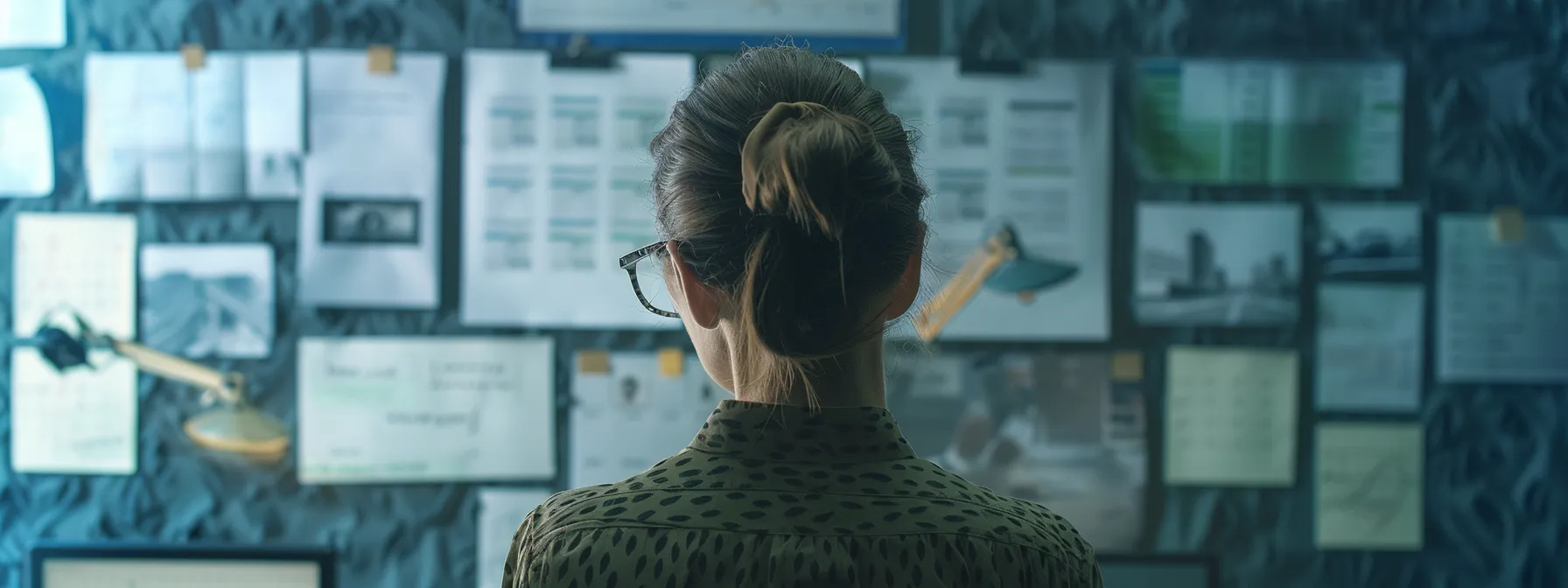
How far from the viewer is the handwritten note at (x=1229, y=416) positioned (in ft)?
4.53

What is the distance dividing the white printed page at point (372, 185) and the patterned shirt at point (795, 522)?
0.91 m

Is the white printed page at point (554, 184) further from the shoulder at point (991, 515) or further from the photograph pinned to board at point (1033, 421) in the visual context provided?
the shoulder at point (991, 515)

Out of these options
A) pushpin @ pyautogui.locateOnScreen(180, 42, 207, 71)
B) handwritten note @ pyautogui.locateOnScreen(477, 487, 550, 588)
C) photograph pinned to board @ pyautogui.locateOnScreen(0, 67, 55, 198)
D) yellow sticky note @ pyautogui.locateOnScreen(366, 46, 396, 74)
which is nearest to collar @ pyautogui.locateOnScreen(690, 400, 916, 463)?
handwritten note @ pyautogui.locateOnScreen(477, 487, 550, 588)

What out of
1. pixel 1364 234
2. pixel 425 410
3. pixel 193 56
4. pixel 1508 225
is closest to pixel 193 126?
pixel 193 56

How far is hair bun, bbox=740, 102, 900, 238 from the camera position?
0.48 meters

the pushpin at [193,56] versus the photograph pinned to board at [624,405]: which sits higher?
the pushpin at [193,56]

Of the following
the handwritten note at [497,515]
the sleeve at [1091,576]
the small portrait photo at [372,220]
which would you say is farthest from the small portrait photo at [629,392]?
the sleeve at [1091,576]

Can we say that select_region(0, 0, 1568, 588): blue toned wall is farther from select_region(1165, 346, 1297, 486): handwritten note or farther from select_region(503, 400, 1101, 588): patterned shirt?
select_region(503, 400, 1101, 588): patterned shirt

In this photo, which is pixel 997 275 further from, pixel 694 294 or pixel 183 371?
pixel 183 371

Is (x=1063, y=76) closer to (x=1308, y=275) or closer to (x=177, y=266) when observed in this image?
(x=1308, y=275)

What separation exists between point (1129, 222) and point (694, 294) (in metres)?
0.99

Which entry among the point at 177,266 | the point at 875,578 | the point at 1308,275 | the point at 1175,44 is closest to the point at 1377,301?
the point at 1308,275

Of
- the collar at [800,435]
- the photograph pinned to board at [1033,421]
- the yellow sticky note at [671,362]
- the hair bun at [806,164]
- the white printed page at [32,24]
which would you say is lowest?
the photograph pinned to board at [1033,421]

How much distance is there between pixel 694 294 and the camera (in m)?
0.54
